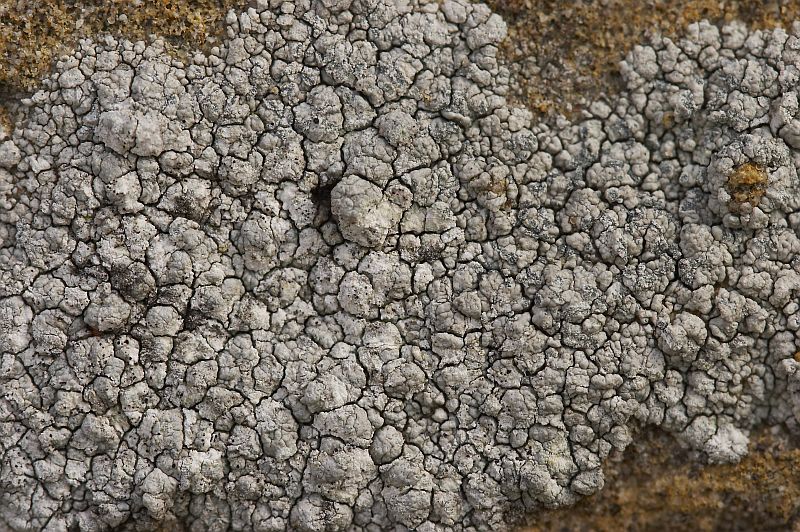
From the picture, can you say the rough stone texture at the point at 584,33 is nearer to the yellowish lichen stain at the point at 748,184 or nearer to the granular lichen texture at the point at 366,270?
the granular lichen texture at the point at 366,270

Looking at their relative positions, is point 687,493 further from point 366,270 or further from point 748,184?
point 366,270

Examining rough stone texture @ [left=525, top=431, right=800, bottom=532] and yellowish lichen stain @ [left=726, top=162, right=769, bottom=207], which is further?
rough stone texture @ [left=525, top=431, right=800, bottom=532]

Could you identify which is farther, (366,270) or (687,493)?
(687,493)

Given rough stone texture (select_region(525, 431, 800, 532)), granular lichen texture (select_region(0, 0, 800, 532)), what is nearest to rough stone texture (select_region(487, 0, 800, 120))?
granular lichen texture (select_region(0, 0, 800, 532))

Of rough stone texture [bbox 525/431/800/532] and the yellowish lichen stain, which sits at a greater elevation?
the yellowish lichen stain

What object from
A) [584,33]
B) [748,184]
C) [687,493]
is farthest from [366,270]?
[687,493]

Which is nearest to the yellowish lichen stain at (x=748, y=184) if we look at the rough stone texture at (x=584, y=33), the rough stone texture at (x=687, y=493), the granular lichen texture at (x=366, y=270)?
the granular lichen texture at (x=366, y=270)

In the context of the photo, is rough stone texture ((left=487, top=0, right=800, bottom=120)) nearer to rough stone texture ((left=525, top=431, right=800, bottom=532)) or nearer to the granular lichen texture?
the granular lichen texture

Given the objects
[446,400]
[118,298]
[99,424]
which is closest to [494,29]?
[446,400]
